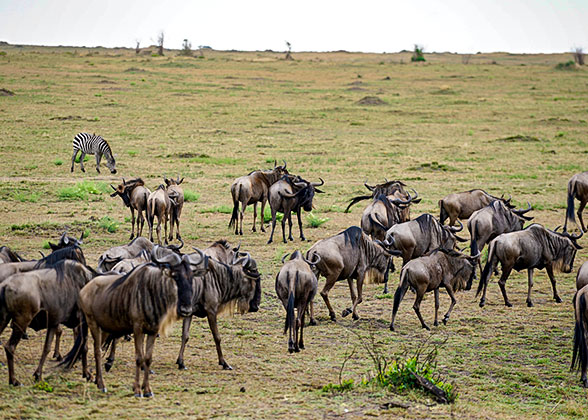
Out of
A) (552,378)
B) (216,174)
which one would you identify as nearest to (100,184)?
(216,174)

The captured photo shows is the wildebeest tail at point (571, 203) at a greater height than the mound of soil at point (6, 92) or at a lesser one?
lesser

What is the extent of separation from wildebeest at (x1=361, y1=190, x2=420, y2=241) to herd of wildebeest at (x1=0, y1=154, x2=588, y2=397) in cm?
2

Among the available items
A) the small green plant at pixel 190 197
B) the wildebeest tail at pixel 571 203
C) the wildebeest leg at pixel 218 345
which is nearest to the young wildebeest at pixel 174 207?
the small green plant at pixel 190 197

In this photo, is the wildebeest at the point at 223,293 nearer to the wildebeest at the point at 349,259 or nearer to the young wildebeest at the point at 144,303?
the young wildebeest at the point at 144,303

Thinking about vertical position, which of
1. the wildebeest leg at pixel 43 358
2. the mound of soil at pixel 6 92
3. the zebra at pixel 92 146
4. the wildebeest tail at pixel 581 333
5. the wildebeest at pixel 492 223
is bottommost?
the wildebeest leg at pixel 43 358

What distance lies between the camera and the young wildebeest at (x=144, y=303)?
20.1 feet

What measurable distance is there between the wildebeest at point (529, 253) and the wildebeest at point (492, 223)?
1.17m

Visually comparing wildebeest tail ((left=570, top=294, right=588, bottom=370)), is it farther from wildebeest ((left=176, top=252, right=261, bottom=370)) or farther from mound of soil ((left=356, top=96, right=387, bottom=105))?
mound of soil ((left=356, top=96, right=387, bottom=105))

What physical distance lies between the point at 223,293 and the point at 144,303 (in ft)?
5.22

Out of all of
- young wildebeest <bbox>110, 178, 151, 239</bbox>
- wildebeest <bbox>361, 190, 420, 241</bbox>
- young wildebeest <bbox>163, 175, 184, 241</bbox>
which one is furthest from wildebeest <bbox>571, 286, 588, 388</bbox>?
young wildebeest <bbox>110, 178, 151, 239</bbox>

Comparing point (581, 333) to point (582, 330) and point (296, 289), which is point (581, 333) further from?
point (296, 289)

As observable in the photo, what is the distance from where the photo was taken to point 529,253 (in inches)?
390

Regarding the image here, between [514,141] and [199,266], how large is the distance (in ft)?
76.6

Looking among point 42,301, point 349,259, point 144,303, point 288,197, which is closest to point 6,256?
point 42,301
